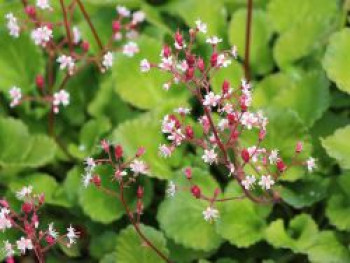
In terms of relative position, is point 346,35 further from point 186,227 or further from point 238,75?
point 186,227

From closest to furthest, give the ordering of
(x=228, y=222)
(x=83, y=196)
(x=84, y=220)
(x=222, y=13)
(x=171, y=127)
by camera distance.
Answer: (x=171, y=127) → (x=228, y=222) → (x=83, y=196) → (x=84, y=220) → (x=222, y=13)

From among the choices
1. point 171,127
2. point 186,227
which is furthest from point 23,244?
point 186,227

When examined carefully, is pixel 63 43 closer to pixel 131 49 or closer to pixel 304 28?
pixel 131 49

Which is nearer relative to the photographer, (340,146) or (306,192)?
(340,146)

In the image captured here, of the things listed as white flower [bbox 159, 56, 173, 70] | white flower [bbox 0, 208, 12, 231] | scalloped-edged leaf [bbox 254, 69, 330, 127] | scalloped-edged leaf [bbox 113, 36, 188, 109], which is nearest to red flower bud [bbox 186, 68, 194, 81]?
white flower [bbox 159, 56, 173, 70]

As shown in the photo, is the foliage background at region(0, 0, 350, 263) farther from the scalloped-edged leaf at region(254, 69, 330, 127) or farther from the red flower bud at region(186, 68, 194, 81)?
the red flower bud at region(186, 68, 194, 81)

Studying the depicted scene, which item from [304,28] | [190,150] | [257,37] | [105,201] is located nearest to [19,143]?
[105,201]
